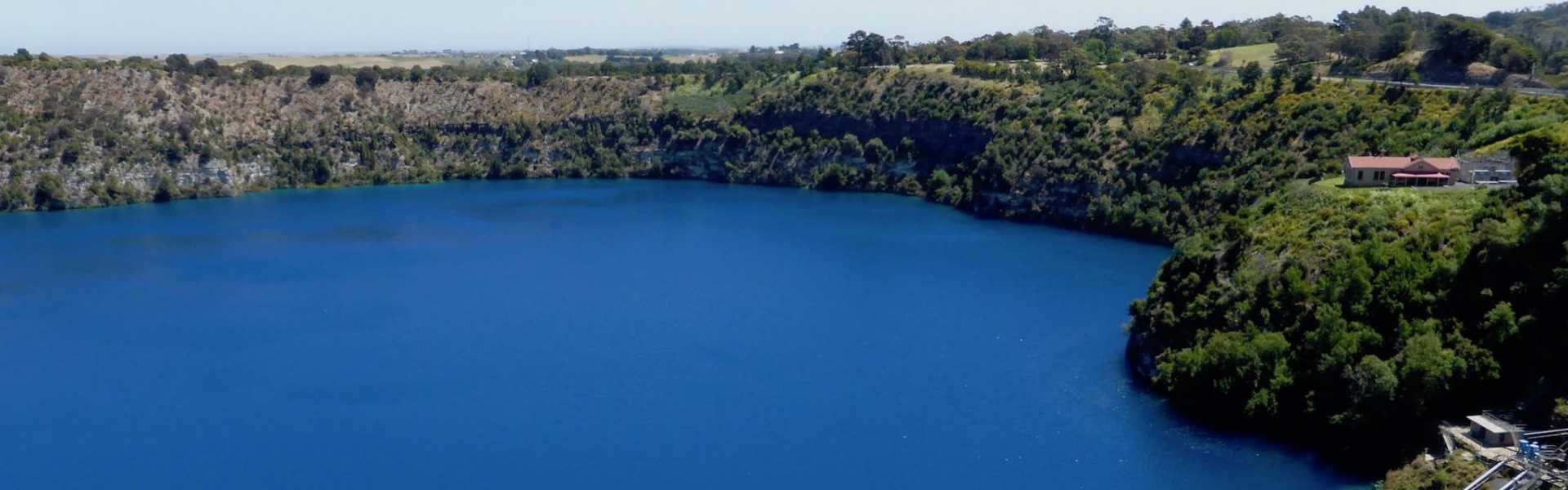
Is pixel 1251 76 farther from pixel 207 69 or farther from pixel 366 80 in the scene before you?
pixel 207 69

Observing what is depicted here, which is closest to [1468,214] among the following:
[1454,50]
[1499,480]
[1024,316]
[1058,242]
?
[1499,480]

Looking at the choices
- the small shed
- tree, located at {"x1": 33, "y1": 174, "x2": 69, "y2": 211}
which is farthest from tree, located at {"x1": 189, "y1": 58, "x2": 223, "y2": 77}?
the small shed

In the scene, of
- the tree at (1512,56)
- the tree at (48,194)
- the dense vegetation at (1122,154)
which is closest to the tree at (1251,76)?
the dense vegetation at (1122,154)

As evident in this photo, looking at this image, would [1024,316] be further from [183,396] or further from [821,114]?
[821,114]

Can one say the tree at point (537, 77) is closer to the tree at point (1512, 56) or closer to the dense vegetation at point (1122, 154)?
the dense vegetation at point (1122, 154)

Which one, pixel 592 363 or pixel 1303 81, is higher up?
pixel 1303 81

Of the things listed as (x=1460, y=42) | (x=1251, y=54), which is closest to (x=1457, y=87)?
(x=1460, y=42)

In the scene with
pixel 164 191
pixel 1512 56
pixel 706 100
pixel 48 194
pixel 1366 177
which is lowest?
pixel 164 191
